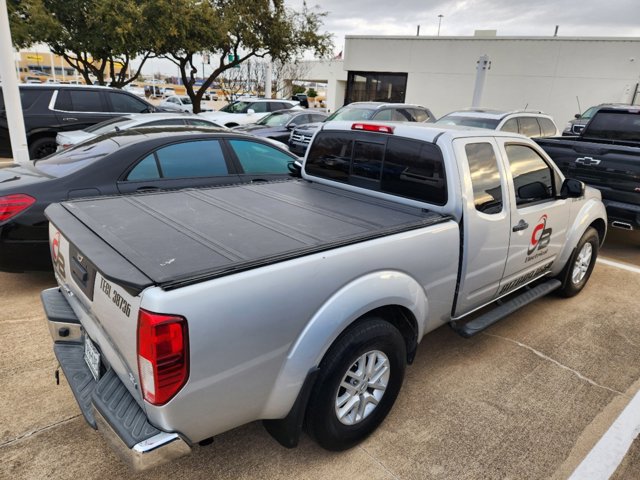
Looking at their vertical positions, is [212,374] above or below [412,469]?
above

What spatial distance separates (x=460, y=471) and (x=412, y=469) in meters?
0.27

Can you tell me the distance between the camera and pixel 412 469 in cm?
245

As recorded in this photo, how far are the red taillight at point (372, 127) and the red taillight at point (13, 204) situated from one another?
2.96 meters

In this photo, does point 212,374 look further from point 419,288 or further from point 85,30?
point 85,30

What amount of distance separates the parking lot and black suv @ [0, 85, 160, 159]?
247 inches

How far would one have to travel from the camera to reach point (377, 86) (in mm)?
27656

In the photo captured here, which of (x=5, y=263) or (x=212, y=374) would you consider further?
(x=5, y=263)

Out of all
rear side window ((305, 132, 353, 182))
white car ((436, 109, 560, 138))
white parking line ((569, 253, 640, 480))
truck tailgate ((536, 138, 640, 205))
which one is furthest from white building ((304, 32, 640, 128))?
white parking line ((569, 253, 640, 480))

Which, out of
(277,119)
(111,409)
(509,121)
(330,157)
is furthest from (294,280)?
(277,119)

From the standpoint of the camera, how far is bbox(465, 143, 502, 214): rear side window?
3.08 m

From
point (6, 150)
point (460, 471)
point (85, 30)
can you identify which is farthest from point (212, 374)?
point (85, 30)

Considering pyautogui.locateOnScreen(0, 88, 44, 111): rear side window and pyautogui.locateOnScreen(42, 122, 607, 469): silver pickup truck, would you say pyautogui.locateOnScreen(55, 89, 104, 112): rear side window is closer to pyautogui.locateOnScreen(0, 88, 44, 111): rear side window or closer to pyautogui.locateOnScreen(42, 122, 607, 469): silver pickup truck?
pyautogui.locateOnScreen(0, 88, 44, 111): rear side window

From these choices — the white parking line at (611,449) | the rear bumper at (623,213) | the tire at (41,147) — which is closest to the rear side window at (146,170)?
the white parking line at (611,449)

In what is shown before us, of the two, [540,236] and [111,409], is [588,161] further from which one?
[111,409]
